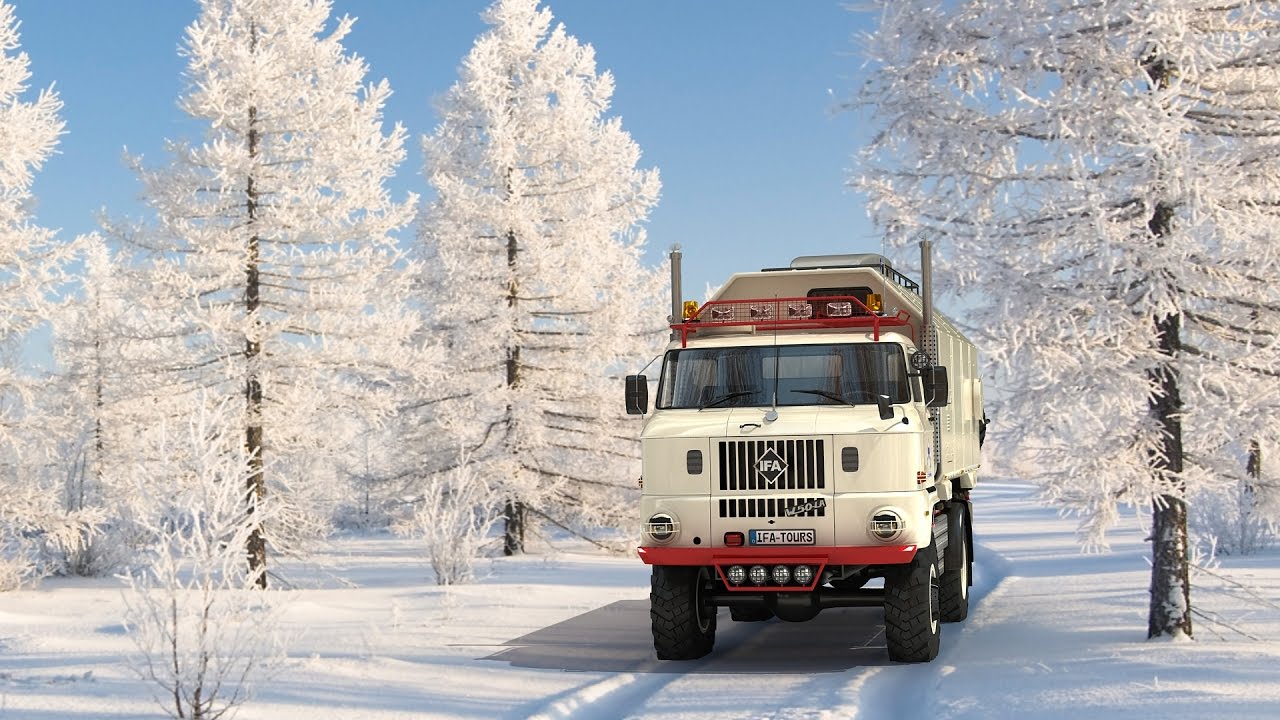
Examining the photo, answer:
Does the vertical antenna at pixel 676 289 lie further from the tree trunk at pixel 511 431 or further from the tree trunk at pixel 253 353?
the tree trunk at pixel 511 431

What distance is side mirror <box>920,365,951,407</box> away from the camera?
1016cm

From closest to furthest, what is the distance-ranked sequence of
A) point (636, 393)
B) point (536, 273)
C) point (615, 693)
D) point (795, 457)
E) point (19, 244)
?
point (615, 693), point (795, 457), point (636, 393), point (19, 244), point (536, 273)

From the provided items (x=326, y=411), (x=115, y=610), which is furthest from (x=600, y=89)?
(x=115, y=610)

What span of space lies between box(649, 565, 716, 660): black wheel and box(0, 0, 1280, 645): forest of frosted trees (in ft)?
10.00

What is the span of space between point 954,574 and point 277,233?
39.3ft

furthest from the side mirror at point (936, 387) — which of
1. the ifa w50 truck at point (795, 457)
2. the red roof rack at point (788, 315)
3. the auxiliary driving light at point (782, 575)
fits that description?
the auxiliary driving light at point (782, 575)

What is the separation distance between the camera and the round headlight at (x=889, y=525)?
987 cm

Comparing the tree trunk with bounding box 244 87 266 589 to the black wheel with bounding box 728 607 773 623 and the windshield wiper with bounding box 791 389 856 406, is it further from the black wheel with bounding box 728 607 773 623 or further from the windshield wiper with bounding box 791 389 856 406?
the windshield wiper with bounding box 791 389 856 406

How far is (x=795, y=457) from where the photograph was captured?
9984mm

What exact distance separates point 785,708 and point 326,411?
544 inches

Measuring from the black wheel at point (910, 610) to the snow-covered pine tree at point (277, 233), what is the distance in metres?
11.6

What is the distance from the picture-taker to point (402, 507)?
93.0 feet

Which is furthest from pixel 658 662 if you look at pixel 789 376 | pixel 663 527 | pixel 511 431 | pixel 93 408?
pixel 93 408

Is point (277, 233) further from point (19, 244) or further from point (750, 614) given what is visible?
point (750, 614)
